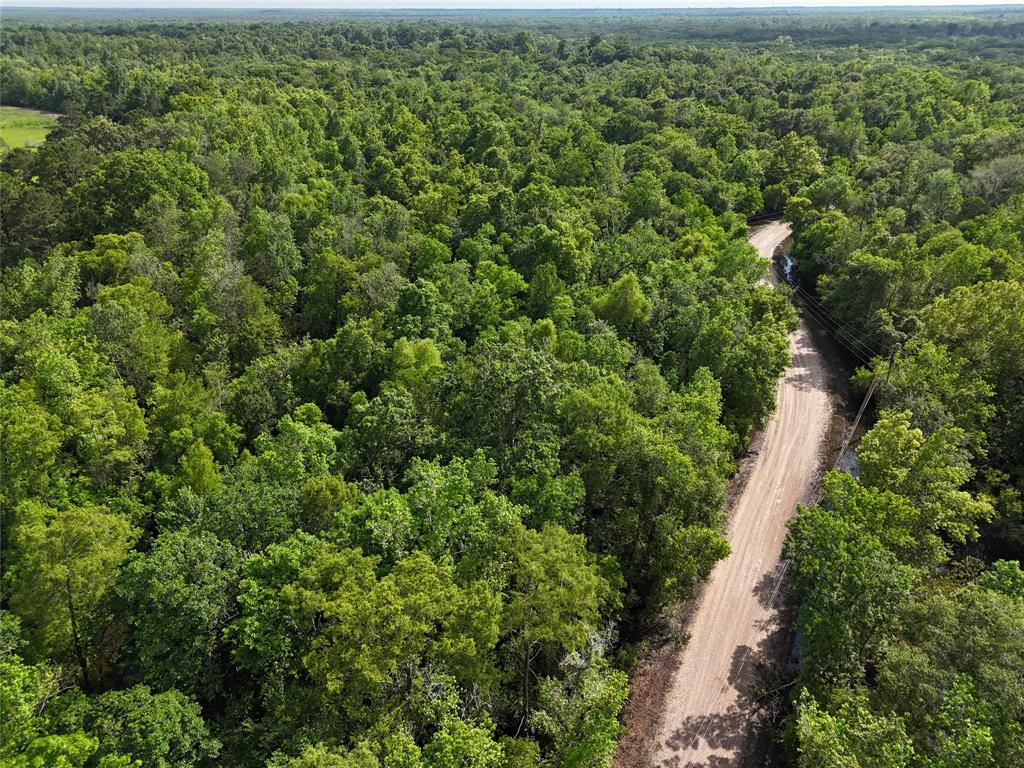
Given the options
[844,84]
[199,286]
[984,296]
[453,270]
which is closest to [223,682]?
[199,286]

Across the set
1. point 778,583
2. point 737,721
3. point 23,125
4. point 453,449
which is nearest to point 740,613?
point 778,583

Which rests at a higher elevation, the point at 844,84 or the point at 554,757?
the point at 844,84

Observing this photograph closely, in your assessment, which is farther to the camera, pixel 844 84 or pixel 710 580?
pixel 844 84

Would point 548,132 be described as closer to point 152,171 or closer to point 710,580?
point 152,171

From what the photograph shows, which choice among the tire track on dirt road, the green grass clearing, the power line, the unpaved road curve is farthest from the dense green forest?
the green grass clearing

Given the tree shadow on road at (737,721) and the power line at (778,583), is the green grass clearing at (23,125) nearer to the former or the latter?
the power line at (778,583)

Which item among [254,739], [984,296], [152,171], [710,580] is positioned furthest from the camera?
[152,171]

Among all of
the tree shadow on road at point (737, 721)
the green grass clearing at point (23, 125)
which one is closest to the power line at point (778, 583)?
the tree shadow on road at point (737, 721)
